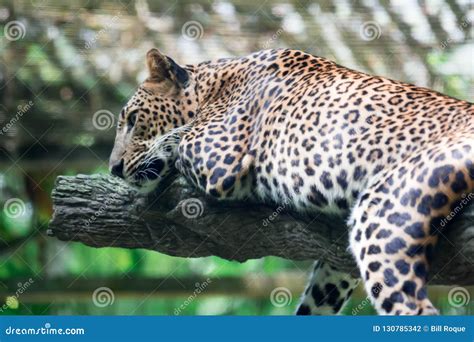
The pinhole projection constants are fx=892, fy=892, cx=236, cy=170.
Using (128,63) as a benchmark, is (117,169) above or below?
below

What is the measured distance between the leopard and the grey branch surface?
76mm

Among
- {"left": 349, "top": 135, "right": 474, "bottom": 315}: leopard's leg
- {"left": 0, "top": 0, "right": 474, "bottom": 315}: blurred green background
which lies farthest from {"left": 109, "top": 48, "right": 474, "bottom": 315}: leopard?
{"left": 0, "top": 0, "right": 474, "bottom": 315}: blurred green background

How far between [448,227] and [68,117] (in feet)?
10.6

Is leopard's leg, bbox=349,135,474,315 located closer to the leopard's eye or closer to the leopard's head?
the leopard's head

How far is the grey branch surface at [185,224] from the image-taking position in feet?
13.0

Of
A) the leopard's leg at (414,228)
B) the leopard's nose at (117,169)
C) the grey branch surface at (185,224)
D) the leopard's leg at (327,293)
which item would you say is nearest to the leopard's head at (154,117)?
the leopard's nose at (117,169)

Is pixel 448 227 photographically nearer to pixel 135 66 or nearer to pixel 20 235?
pixel 135 66

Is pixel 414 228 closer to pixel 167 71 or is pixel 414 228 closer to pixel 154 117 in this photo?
pixel 154 117

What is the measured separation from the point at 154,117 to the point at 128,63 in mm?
1225

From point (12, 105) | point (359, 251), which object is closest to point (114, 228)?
point (359, 251)

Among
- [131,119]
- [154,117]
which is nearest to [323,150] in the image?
[154,117]

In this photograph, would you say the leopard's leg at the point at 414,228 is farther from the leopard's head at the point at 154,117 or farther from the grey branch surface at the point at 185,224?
the leopard's head at the point at 154,117

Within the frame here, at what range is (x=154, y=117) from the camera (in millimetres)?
4609

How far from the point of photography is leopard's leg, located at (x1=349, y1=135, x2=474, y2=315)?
3248 mm
